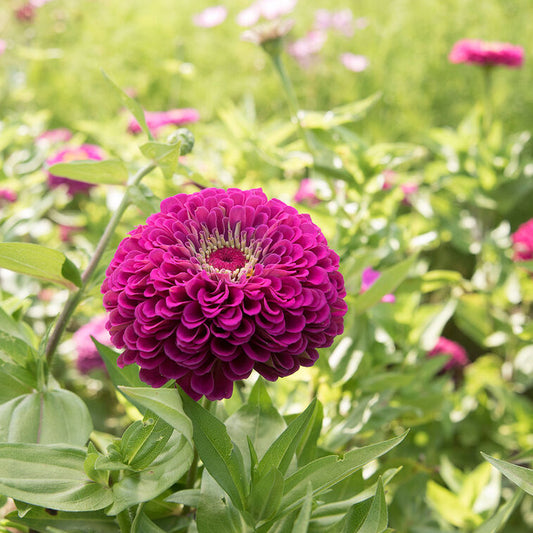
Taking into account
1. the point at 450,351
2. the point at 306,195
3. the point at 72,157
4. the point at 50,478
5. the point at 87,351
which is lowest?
the point at 450,351

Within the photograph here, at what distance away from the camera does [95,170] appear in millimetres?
601

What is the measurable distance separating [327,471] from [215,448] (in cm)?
8

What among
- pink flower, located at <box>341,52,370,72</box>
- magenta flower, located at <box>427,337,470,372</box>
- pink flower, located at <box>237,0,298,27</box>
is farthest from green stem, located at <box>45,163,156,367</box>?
pink flower, located at <box>341,52,370,72</box>

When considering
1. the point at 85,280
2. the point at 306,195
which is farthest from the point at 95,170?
the point at 306,195

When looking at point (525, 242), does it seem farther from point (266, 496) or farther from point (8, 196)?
point (8, 196)

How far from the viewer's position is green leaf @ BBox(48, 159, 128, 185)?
59 cm

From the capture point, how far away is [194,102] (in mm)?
2184

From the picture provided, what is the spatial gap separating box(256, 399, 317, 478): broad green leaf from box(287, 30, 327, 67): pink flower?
6.09 feet

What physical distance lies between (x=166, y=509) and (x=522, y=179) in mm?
1008

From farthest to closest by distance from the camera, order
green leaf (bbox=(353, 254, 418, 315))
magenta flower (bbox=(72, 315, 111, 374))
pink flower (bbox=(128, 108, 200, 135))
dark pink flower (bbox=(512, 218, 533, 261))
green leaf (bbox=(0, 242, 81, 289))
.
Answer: pink flower (bbox=(128, 108, 200, 135))
magenta flower (bbox=(72, 315, 111, 374))
dark pink flower (bbox=(512, 218, 533, 261))
green leaf (bbox=(353, 254, 418, 315))
green leaf (bbox=(0, 242, 81, 289))

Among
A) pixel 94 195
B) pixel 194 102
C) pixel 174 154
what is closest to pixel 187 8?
pixel 194 102

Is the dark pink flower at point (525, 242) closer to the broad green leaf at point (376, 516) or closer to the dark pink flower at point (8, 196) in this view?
the broad green leaf at point (376, 516)

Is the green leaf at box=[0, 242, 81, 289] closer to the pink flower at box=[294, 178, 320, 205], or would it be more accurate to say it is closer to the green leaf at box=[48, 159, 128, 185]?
the green leaf at box=[48, 159, 128, 185]

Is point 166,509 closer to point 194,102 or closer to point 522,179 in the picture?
point 522,179
